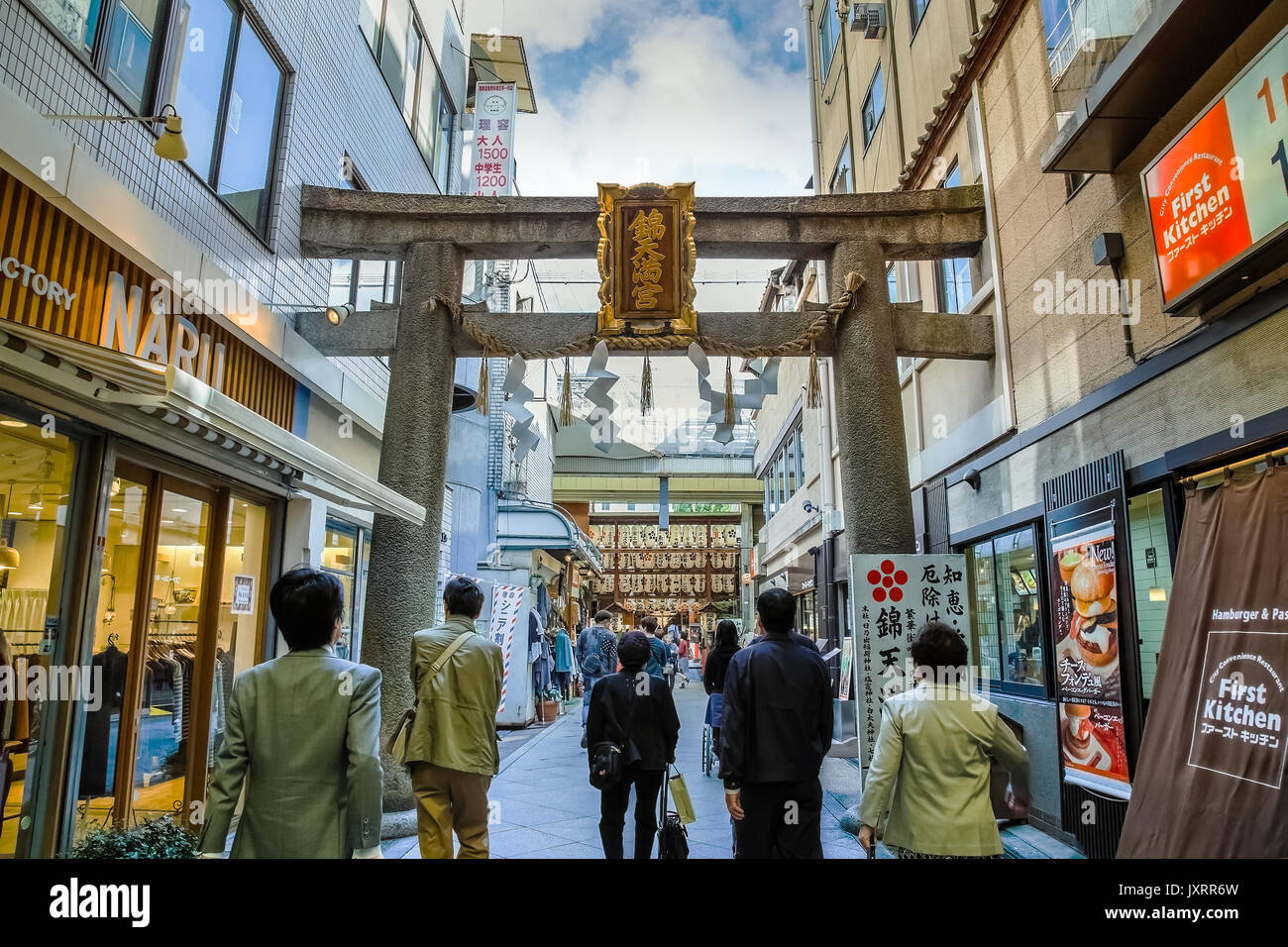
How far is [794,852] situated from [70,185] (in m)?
5.89

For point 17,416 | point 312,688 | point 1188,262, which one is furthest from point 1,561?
point 1188,262

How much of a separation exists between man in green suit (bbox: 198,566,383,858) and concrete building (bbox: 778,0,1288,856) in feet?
16.8

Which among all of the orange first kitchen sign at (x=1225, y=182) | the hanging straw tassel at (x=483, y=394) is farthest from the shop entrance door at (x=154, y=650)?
the orange first kitchen sign at (x=1225, y=182)

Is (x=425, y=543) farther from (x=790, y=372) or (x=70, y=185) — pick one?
(x=790, y=372)

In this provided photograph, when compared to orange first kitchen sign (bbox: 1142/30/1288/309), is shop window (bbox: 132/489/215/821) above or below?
below

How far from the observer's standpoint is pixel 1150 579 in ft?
20.2

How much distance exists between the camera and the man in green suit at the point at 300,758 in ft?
10.4

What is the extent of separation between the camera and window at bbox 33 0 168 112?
5137mm

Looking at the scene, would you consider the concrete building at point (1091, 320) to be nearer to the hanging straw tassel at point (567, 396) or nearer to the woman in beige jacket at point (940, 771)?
the woman in beige jacket at point (940, 771)

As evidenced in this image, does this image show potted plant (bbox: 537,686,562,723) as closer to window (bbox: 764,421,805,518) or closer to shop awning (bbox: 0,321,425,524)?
window (bbox: 764,421,805,518)

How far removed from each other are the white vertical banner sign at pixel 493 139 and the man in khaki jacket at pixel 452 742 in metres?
10.7

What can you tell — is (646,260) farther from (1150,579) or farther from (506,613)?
(506,613)

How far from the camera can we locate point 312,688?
129 inches

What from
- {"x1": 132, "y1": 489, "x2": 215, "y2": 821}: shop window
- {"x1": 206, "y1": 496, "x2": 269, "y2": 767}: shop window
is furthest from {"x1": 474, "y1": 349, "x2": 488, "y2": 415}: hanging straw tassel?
{"x1": 132, "y1": 489, "x2": 215, "y2": 821}: shop window
